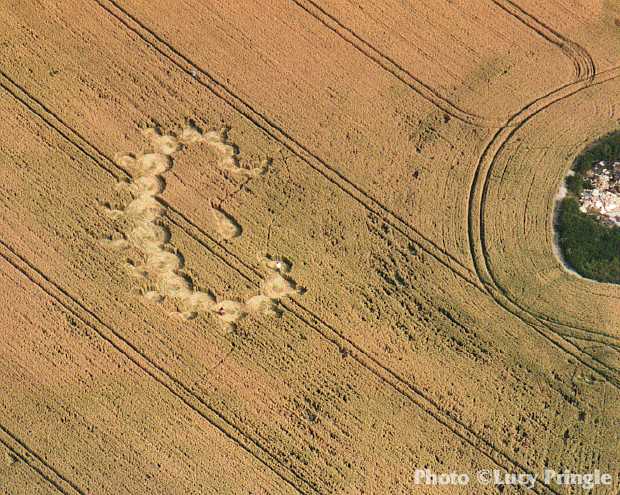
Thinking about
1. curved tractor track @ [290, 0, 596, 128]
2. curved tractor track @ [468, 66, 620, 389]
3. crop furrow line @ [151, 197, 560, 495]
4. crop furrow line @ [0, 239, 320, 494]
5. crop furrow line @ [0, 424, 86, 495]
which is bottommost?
crop furrow line @ [0, 424, 86, 495]

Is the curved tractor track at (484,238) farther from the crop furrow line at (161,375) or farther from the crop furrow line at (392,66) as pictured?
the crop furrow line at (161,375)

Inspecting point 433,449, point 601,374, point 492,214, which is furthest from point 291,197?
point 601,374

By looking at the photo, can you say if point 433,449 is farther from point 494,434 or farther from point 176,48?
point 176,48

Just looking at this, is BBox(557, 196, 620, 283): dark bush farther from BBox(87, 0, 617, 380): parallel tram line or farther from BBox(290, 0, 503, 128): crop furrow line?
BBox(290, 0, 503, 128): crop furrow line

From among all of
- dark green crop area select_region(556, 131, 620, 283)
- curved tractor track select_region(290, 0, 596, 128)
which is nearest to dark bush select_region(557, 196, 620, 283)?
dark green crop area select_region(556, 131, 620, 283)

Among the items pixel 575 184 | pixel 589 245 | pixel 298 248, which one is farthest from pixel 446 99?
pixel 298 248

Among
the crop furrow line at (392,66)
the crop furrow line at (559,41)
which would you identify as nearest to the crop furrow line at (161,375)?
the crop furrow line at (392,66)

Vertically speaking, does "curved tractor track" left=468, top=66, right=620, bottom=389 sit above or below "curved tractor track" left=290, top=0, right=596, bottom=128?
below
